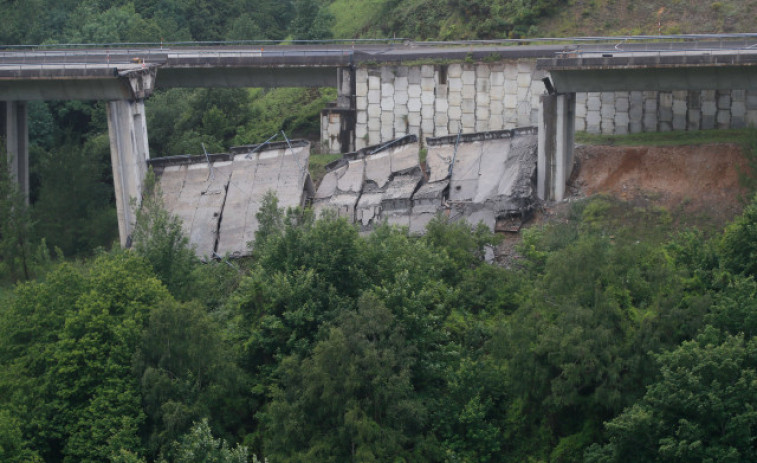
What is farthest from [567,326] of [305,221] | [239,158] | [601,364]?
[239,158]

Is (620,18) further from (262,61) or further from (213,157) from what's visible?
(213,157)

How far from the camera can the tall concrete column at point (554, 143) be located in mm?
43969

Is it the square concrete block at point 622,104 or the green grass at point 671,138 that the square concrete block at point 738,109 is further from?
the square concrete block at point 622,104

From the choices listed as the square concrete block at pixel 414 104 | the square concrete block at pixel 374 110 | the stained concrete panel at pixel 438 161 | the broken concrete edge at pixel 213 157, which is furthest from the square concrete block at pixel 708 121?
the broken concrete edge at pixel 213 157

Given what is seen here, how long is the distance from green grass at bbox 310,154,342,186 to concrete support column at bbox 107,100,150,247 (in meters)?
8.22

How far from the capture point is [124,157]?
4791 cm

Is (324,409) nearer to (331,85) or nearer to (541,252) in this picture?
(541,252)

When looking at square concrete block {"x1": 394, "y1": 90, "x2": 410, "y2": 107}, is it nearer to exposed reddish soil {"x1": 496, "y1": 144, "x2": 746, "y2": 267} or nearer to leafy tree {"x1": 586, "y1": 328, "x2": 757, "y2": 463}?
exposed reddish soil {"x1": 496, "y1": 144, "x2": 746, "y2": 267}

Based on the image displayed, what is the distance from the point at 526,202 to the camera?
43.9 metres

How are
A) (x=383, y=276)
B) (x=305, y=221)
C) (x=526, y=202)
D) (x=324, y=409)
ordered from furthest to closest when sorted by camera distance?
(x=526, y=202) < (x=305, y=221) < (x=383, y=276) < (x=324, y=409)

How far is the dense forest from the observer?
28391mm

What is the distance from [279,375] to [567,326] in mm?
8697

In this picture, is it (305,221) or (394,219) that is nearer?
(305,221)

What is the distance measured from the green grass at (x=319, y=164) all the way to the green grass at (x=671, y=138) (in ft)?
39.7
